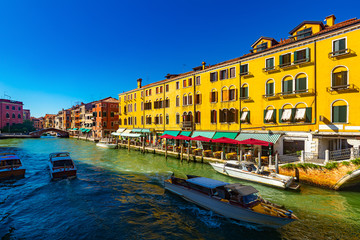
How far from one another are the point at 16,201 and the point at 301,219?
18940 mm

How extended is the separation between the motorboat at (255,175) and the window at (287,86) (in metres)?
9.25

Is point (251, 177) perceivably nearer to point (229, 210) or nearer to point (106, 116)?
point (229, 210)

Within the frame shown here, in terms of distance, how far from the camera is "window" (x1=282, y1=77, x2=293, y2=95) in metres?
21.3

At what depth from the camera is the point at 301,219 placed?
37.0ft

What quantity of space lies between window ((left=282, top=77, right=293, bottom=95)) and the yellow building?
104 millimetres

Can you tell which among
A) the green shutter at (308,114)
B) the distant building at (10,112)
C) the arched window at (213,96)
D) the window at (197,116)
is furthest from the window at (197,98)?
the distant building at (10,112)

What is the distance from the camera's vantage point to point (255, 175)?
17.4 m

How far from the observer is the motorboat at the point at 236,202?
33.6 ft

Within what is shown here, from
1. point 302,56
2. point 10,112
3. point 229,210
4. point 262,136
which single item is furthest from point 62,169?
point 10,112

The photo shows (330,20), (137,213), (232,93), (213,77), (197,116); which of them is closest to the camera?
(137,213)

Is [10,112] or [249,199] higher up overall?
[10,112]

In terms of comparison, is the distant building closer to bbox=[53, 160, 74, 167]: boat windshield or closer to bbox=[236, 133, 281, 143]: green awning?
bbox=[53, 160, 74, 167]: boat windshield

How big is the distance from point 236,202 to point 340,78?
53.1ft

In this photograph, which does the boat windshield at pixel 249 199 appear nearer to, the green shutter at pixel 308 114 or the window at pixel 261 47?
the green shutter at pixel 308 114
